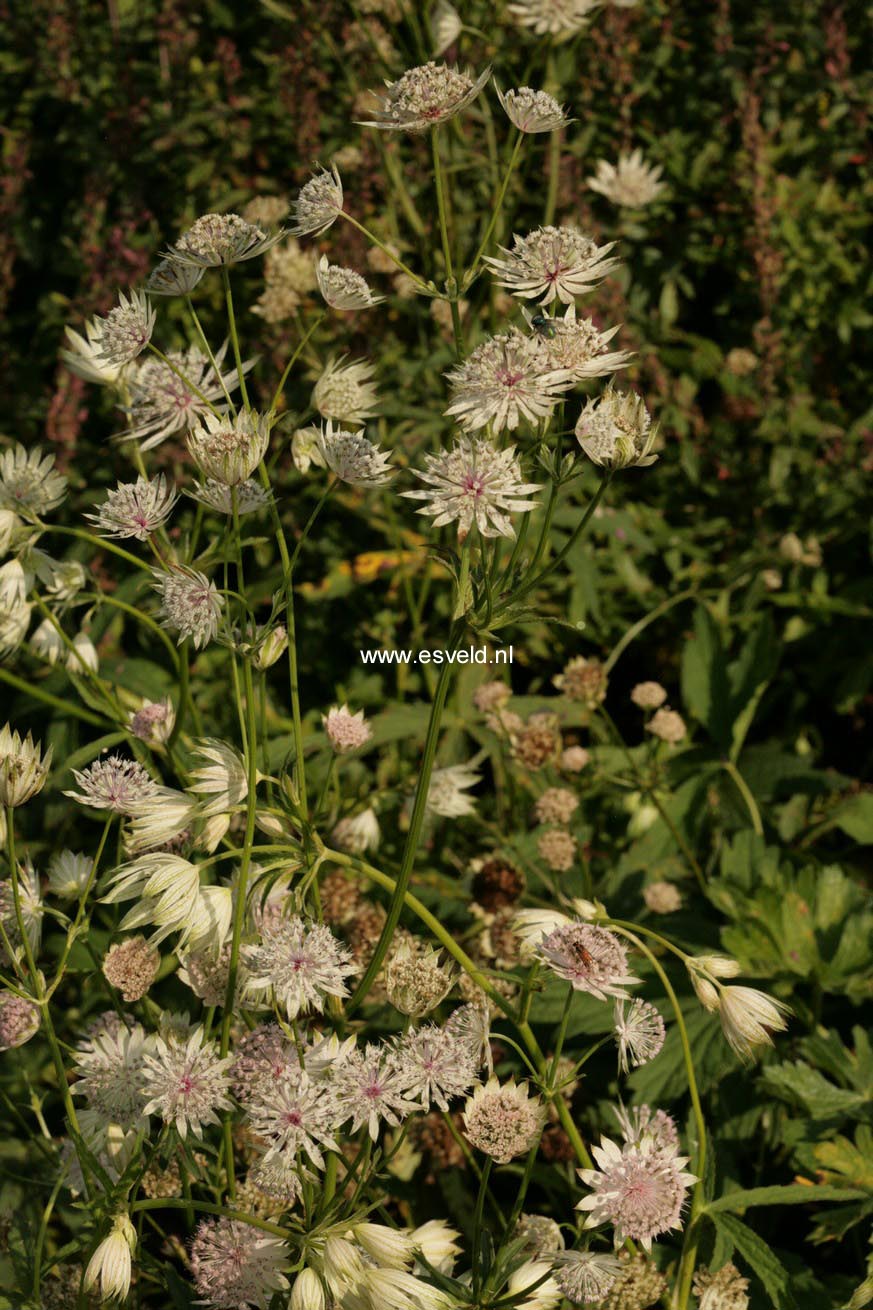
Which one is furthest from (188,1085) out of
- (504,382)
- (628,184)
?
(628,184)

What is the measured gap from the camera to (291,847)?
1.17 metres

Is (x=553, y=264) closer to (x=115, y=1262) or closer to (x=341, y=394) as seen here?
(x=341, y=394)

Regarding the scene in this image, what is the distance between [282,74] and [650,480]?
125 cm

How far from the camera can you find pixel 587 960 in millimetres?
1056

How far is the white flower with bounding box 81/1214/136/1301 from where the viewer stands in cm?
102

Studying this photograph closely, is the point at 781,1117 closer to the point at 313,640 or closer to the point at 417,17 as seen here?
the point at 313,640

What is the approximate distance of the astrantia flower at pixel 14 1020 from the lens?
120cm

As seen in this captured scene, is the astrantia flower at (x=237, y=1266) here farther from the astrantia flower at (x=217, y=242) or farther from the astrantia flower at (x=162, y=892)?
the astrantia flower at (x=217, y=242)

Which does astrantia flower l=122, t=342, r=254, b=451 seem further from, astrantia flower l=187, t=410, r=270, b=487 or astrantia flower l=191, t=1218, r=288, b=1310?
astrantia flower l=191, t=1218, r=288, b=1310

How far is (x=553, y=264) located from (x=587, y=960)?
0.61 m

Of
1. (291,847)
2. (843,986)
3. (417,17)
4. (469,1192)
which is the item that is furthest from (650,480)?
(291,847)

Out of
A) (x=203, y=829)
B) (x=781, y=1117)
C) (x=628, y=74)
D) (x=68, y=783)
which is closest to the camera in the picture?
(x=203, y=829)

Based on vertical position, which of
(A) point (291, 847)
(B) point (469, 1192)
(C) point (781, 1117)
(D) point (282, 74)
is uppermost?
(D) point (282, 74)

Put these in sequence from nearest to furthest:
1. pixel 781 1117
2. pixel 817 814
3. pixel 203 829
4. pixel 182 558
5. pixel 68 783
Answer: pixel 203 829 → pixel 182 558 → pixel 781 1117 → pixel 68 783 → pixel 817 814
